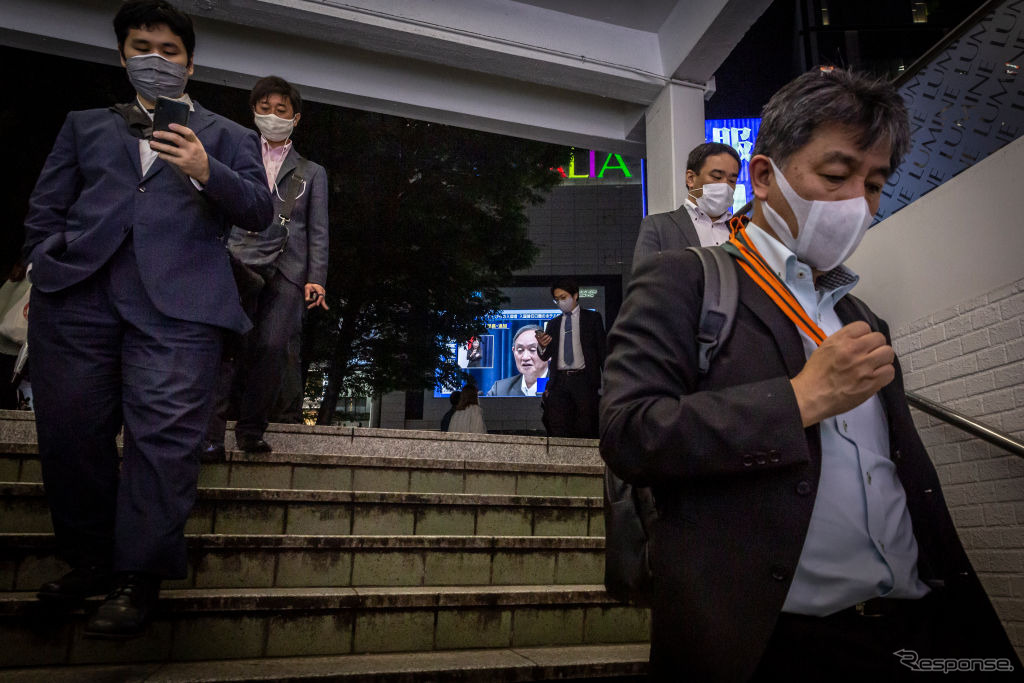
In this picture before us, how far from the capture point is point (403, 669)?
2168 mm

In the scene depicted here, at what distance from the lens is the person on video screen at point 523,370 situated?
520 inches

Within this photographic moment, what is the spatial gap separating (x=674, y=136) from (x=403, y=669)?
16.0ft

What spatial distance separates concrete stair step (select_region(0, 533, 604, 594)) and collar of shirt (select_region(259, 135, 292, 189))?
205 cm

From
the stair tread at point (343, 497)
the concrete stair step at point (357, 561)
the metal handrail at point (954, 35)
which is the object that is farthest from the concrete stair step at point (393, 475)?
the metal handrail at point (954, 35)

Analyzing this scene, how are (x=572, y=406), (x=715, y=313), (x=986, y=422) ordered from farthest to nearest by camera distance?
1. (x=572, y=406)
2. (x=986, y=422)
3. (x=715, y=313)

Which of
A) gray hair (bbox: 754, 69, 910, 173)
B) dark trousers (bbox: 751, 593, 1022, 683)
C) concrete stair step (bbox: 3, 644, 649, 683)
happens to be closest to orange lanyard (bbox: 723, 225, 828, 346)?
gray hair (bbox: 754, 69, 910, 173)

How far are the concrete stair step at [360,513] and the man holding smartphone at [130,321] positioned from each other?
71cm

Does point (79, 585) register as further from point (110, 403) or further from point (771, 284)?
point (771, 284)

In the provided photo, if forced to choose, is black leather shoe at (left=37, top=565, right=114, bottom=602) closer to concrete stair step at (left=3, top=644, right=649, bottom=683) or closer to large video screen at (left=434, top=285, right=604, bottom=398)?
concrete stair step at (left=3, top=644, right=649, bottom=683)

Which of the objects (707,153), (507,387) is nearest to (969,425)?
(707,153)

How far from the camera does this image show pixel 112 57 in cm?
577

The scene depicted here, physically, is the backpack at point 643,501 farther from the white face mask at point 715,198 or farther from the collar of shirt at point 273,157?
the collar of shirt at point 273,157

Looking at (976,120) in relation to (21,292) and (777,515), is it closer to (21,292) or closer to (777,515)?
(777,515)

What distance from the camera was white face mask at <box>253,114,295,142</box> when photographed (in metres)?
3.95
